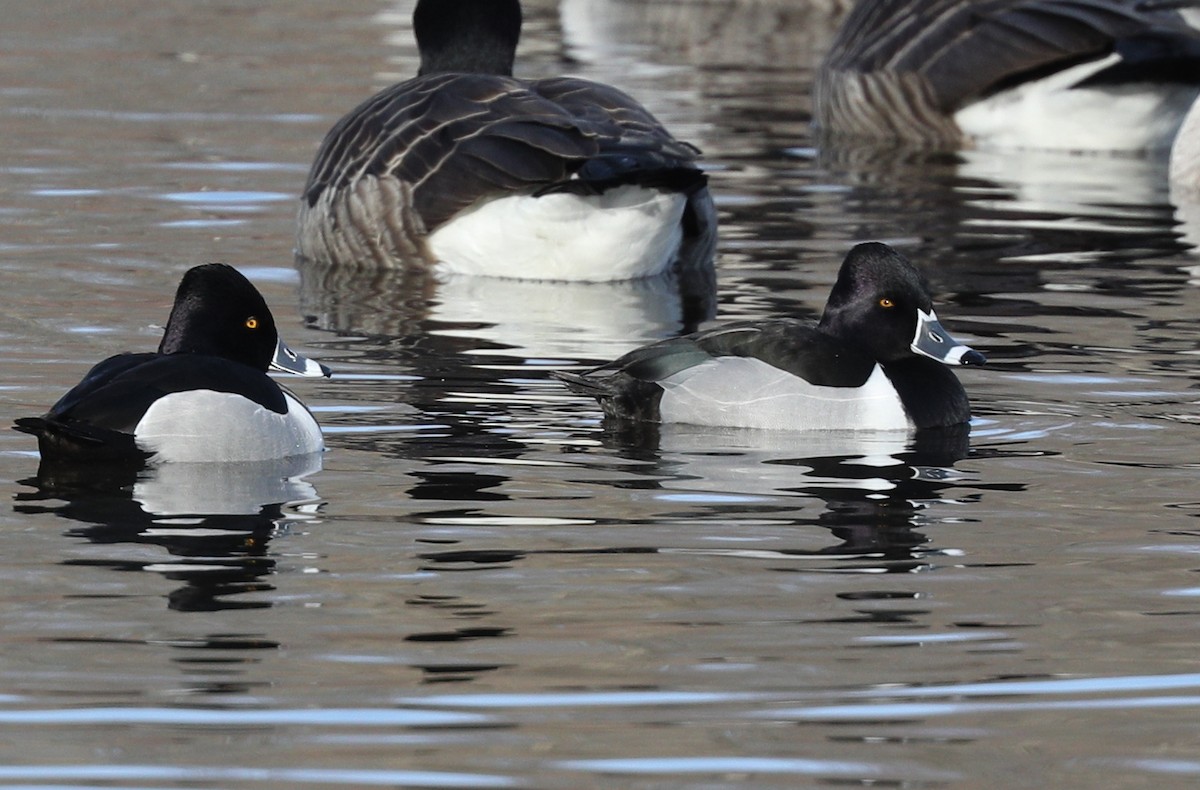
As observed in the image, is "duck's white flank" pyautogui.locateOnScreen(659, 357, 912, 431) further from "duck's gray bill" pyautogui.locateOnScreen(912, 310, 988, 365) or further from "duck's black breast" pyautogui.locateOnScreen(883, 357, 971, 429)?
"duck's gray bill" pyautogui.locateOnScreen(912, 310, 988, 365)

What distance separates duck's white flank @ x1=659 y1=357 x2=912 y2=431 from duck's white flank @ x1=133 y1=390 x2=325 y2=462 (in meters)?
1.65

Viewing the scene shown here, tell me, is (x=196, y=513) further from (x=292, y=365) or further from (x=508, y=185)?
(x=508, y=185)

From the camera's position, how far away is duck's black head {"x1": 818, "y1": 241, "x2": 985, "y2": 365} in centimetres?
960

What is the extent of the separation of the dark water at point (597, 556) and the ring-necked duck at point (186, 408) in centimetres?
12

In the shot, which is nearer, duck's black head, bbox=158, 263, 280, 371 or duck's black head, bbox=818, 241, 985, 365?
duck's black head, bbox=158, 263, 280, 371

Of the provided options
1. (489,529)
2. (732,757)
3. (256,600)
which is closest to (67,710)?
(256,600)

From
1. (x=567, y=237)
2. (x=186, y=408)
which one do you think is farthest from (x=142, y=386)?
(x=567, y=237)

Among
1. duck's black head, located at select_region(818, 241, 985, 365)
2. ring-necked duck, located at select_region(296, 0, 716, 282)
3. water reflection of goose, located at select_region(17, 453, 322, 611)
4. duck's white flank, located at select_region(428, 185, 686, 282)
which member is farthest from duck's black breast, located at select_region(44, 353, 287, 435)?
duck's white flank, located at select_region(428, 185, 686, 282)

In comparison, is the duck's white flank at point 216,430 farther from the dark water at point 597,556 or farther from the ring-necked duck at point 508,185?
the ring-necked duck at point 508,185

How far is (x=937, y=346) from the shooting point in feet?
31.4

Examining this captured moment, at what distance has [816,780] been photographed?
544 centimetres

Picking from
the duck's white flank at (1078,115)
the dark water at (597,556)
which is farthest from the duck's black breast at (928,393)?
the duck's white flank at (1078,115)

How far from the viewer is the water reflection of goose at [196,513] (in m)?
7.09

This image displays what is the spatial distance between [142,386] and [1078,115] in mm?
11760
